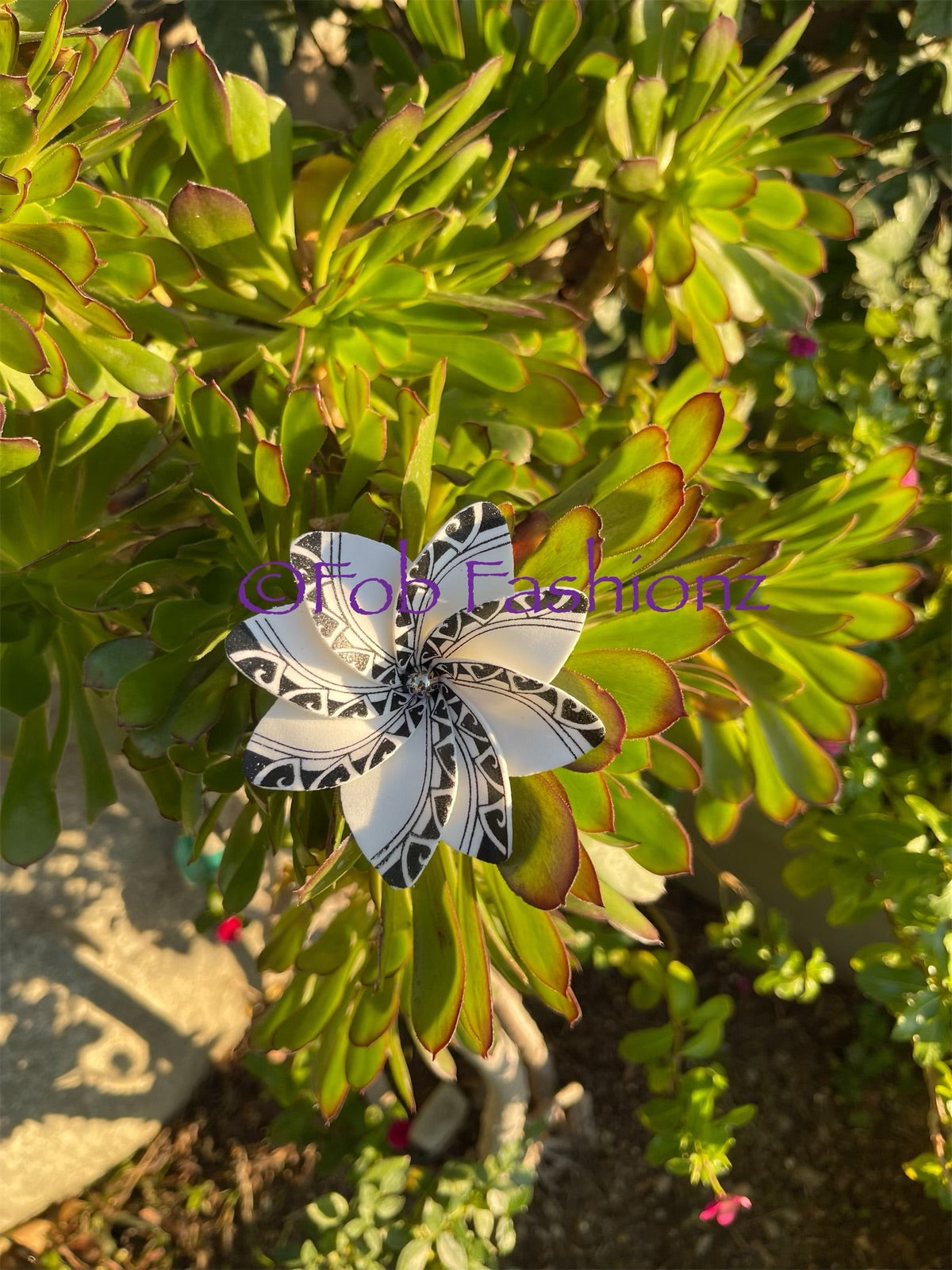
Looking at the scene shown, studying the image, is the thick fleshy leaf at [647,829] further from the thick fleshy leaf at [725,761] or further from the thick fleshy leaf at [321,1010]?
the thick fleshy leaf at [321,1010]

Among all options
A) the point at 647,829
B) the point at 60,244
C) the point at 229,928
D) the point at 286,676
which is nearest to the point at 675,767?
the point at 647,829

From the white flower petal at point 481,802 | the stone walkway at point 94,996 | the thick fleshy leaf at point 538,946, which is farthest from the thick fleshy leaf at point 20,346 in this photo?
the stone walkway at point 94,996

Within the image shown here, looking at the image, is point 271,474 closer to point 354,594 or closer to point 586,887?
point 354,594

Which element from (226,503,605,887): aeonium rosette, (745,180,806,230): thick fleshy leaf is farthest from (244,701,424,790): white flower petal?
(745,180,806,230): thick fleshy leaf

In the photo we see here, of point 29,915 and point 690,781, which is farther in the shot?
point 29,915

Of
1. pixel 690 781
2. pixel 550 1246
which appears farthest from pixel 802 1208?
pixel 690 781

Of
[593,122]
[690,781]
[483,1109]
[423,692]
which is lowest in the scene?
[483,1109]

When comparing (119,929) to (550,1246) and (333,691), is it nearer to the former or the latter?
(550,1246)
